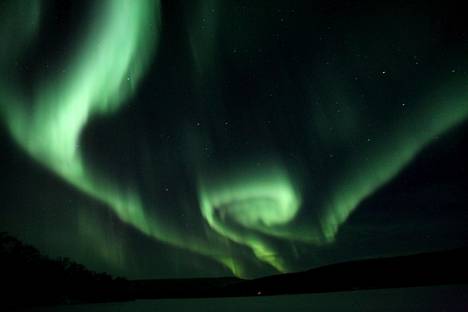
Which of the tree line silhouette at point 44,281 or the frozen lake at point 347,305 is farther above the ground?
the tree line silhouette at point 44,281

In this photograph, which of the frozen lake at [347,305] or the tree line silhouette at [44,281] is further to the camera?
the tree line silhouette at [44,281]

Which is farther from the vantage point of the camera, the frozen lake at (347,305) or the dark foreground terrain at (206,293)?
the dark foreground terrain at (206,293)

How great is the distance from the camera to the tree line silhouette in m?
40.8

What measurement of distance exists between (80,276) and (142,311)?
1277 inches

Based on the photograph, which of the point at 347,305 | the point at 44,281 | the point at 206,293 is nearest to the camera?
the point at 347,305

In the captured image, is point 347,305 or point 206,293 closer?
point 347,305

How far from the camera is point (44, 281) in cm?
4716

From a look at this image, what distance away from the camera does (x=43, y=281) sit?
154 ft

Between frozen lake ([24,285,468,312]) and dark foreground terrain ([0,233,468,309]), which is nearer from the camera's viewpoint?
frozen lake ([24,285,468,312])

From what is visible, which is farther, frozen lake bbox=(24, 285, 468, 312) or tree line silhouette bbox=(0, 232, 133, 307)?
tree line silhouette bbox=(0, 232, 133, 307)

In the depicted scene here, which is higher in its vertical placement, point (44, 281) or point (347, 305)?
point (44, 281)

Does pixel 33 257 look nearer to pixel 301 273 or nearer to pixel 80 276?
pixel 80 276

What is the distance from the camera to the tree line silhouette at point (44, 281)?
4075 centimetres

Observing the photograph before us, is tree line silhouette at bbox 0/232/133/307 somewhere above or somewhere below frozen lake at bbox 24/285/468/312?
above
